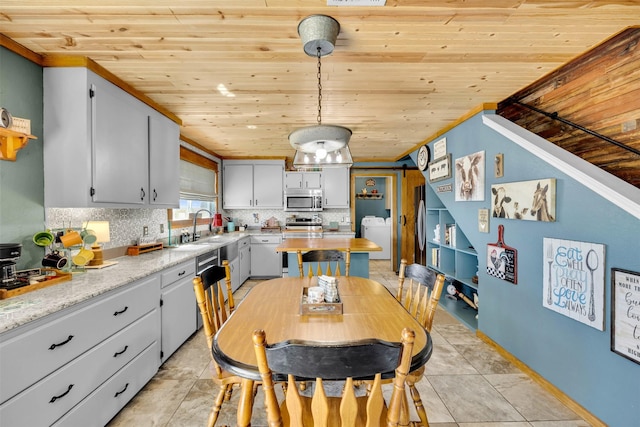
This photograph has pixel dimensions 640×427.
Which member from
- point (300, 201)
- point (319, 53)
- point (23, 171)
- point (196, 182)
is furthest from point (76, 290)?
point (300, 201)

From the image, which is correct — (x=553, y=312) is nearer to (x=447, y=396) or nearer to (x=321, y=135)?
(x=447, y=396)

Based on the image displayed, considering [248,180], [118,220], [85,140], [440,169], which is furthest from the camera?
[248,180]

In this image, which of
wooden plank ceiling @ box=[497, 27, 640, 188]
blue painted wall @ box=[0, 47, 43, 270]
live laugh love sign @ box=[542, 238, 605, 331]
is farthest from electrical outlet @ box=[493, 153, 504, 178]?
blue painted wall @ box=[0, 47, 43, 270]

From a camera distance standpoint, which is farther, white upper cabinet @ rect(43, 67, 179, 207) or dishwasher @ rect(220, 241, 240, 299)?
dishwasher @ rect(220, 241, 240, 299)

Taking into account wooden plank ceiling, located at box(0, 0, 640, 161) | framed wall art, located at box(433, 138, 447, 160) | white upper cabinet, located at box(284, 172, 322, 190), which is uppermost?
wooden plank ceiling, located at box(0, 0, 640, 161)

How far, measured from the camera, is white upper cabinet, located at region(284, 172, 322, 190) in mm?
5945

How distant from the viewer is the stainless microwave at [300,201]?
5883 mm

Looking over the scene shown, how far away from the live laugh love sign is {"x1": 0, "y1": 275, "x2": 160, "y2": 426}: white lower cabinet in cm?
299

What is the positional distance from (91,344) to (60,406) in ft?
0.98

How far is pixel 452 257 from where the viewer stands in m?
4.32

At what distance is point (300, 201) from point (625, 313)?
15.8 ft

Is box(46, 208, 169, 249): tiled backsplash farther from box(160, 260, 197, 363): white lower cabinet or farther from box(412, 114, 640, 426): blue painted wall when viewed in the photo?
box(412, 114, 640, 426): blue painted wall

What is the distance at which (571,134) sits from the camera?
247 cm

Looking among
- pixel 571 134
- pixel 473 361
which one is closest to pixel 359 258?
pixel 473 361
